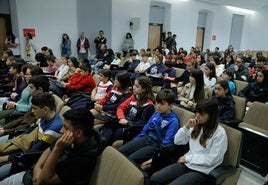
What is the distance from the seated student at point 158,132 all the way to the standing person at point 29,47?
21.6ft

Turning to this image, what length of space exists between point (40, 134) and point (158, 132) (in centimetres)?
102

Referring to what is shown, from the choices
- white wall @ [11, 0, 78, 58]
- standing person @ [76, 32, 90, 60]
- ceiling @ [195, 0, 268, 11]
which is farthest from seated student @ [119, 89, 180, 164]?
ceiling @ [195, 0, 268, 11]

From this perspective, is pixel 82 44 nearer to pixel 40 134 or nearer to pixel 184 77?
pixel 184 77

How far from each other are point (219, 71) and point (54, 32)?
223 inches

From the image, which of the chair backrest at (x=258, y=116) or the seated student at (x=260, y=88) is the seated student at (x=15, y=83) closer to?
the chair backrest at (x=258, y=116)

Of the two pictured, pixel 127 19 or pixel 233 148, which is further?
pixel 127 19

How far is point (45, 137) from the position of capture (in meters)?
1.87

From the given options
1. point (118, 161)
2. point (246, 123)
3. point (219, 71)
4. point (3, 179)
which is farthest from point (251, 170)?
point (219, 71)

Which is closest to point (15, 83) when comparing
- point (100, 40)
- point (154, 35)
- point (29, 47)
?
point (29, 47)

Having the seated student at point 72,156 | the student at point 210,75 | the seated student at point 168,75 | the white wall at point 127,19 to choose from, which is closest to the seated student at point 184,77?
the seated student at point 168,75

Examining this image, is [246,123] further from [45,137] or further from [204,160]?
[45,137]

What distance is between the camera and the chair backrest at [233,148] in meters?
1.81

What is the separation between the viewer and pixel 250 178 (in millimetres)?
2553

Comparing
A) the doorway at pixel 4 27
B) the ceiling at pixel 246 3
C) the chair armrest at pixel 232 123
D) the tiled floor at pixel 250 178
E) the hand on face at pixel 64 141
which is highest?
the ceiling at pixel 246 3
